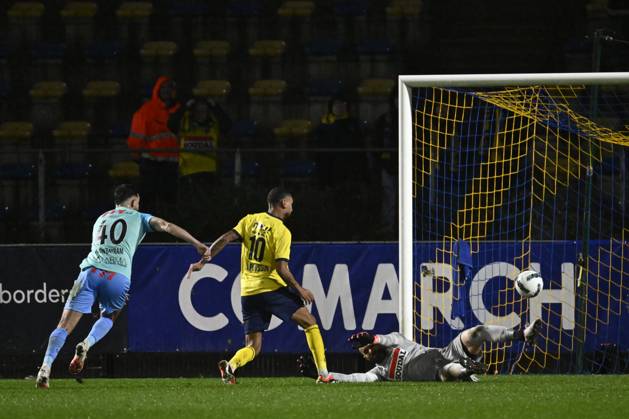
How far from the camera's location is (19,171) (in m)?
17.2

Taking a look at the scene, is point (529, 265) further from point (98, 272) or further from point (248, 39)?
point (248, 39)

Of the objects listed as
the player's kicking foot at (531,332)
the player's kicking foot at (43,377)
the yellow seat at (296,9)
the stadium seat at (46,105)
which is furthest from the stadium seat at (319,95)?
the player's kicking foot at (43,377)

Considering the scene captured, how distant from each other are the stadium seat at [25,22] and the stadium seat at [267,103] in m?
3.87

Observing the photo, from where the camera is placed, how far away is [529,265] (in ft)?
46.4

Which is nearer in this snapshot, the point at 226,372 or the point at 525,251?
the point at 226,372

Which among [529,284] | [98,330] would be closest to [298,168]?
[529,284]

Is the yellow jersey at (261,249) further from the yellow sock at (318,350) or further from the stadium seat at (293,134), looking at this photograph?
the stadium seat at (293,134)

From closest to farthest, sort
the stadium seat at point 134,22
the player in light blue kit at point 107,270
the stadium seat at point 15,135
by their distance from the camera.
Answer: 1. the player in light blue kit at point 107,270
2. the stadium seat at point 15,135
3. the stadium seat at point 134,22

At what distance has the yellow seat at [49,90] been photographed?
2077cm

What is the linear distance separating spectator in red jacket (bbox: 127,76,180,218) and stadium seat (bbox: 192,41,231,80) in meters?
2.18

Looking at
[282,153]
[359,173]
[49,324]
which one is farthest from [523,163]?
[49,324]

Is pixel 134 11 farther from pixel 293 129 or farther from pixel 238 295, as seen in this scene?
pixel 238 295

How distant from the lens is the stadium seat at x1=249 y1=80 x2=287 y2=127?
20375 mm

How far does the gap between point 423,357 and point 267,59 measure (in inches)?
371
